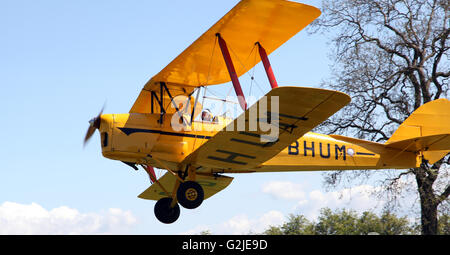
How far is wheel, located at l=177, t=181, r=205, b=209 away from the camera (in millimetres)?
9570

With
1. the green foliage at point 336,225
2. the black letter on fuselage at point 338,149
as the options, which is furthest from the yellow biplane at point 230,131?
the green foliage at point 336,225

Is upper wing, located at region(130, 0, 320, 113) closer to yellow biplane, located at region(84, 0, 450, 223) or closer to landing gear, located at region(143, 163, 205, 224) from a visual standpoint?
yellow biplane, located at region(84, 0, 450, 223)

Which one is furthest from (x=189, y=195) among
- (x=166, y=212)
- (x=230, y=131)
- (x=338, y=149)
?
(x=338, y=149)

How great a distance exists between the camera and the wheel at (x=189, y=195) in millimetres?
9570

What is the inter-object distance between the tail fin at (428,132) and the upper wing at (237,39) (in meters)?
2.98

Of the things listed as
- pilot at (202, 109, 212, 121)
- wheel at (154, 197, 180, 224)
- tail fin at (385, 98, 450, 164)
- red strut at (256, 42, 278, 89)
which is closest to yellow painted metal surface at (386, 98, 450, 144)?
tail fin at (385, 98, 450, 164)

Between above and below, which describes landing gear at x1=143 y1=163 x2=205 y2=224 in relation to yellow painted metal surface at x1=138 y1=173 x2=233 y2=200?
below

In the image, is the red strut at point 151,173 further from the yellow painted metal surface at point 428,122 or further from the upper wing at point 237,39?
the yellow painted metal surface at point 428,122

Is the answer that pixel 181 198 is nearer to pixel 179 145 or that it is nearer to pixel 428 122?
pixel 179 145

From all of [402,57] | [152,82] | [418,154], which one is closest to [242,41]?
[152,82]

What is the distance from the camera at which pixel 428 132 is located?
1100cm

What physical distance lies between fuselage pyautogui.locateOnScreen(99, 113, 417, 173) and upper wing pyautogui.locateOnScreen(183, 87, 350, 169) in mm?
369

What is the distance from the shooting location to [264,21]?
9.67 m

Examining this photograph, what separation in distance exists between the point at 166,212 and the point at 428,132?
5.12 m
